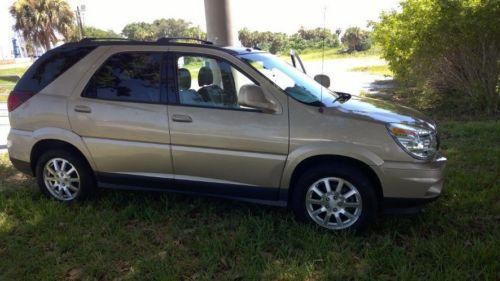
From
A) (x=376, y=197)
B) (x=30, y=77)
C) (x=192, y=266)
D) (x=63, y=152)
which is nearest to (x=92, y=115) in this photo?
(x=63, y=152)

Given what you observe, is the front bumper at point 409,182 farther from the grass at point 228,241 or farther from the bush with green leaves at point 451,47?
the bush with green leaves at point 451,47

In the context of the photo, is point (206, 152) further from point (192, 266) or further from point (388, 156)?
point (388, 156)

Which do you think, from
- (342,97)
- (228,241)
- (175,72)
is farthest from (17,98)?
(342,97)

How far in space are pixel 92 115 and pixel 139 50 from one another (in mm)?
796

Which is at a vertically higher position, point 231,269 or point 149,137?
point 149,137

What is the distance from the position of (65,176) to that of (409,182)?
3.46 metres

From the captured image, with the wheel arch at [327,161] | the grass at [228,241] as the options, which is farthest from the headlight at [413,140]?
the grass at [228,241]

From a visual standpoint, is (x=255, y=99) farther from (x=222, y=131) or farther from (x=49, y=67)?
(x=49, y=67)

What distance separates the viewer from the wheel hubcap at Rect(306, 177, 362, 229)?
13.1 ft

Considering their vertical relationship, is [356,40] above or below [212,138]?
below

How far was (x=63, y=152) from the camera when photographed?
4.79 meters

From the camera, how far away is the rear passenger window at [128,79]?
14.6 feet

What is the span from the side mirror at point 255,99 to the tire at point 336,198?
0.66 meters

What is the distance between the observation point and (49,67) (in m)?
4.84
